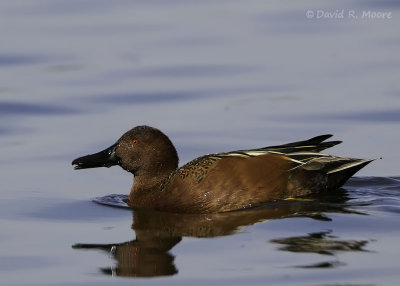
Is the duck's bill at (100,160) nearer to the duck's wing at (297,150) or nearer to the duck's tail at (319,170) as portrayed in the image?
the duck's wing at (297,150)

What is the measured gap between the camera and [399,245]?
7.99 m

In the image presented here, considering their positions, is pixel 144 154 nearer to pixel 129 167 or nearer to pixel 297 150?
pixel 129 167

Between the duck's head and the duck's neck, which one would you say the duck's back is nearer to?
the duck's neck

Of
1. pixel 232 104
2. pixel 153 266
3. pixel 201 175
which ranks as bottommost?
pixel 153 266

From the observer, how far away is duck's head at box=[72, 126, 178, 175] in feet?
32.8

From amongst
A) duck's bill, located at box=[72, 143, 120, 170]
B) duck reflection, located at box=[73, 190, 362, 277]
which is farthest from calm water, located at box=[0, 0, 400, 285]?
duck's bill, located at box=[72, 143, 120, 170]

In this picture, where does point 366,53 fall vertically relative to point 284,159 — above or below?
above

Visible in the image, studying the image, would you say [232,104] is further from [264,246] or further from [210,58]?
[264,246]

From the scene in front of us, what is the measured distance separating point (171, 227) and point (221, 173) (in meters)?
0.83

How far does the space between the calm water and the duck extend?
202 mm

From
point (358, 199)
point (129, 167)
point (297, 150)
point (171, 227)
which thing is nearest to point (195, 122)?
point (129, 167)

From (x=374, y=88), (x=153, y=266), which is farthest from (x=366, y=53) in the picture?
(x=153, y=266)

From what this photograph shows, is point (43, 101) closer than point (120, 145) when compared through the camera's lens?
No

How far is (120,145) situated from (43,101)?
11.4 feet
